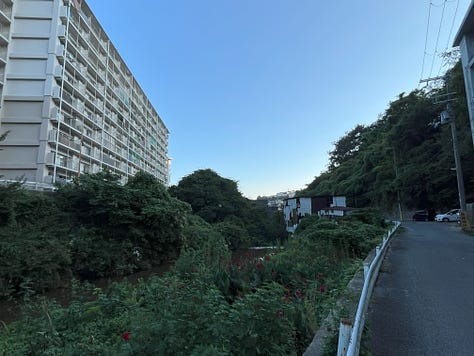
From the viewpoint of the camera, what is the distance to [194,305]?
2.98 metres

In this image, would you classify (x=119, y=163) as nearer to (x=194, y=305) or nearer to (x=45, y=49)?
(x=45, y=49)

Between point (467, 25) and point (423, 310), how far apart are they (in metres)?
23.4

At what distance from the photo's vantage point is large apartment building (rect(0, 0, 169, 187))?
30.1 meters

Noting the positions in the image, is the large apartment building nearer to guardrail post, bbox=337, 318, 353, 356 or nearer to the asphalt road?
the asphalt road

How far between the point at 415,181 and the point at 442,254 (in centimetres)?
3255

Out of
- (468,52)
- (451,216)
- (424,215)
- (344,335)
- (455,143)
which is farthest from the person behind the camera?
(424,215)

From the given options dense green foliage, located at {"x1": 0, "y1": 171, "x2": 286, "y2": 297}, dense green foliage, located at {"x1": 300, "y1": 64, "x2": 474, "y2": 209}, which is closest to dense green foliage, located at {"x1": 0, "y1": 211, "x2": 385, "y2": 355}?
dense green foliage, located at {"x1": 0, "y1": 171, "x2": 286, "y2": 297}

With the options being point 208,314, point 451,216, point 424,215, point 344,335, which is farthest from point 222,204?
point 344,335

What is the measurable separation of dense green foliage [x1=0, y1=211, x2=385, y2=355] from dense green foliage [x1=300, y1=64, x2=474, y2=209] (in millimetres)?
27145

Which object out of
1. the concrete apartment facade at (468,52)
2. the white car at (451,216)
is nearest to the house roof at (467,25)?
the concrete apartment facade at (468,52)

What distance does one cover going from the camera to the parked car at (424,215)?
38.7 m

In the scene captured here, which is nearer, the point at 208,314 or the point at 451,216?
Result: the point at 208,314

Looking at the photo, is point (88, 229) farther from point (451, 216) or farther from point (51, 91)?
point (451, 216)

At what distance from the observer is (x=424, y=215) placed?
127ft
